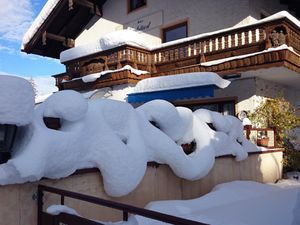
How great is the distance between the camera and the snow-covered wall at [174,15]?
12826mm

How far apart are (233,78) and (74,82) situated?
22.5ft

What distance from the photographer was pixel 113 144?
4.37 metres

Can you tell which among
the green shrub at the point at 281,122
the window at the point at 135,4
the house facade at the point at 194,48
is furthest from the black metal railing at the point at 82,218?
the window at the point at 135,4

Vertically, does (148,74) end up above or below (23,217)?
above

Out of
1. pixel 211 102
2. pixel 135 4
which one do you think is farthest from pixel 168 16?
pixel 211 102

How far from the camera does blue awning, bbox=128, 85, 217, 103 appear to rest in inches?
405

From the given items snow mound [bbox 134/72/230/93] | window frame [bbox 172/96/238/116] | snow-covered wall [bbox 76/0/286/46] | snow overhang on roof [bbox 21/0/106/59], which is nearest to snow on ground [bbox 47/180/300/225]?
snow mound [bbox 134/72/230/93]

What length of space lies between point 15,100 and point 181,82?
812cm

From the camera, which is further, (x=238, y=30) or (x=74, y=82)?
(x=74, y=82)

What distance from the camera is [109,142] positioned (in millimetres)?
4355

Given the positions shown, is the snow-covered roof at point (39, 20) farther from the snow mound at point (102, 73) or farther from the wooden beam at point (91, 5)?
the snow mound at point (102, 73)

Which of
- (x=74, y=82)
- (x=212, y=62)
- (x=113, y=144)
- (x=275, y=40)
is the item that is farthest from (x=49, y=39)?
(x=113, y=144)

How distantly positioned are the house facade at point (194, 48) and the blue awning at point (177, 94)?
38 centimetres

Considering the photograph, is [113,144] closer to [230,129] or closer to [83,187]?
[83,187]
